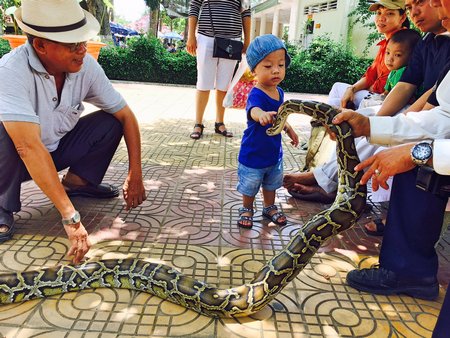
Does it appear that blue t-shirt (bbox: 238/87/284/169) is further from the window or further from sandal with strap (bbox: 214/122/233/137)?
the window

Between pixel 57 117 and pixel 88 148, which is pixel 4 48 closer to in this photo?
pixel 88 148

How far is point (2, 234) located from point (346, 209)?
9.42 ft

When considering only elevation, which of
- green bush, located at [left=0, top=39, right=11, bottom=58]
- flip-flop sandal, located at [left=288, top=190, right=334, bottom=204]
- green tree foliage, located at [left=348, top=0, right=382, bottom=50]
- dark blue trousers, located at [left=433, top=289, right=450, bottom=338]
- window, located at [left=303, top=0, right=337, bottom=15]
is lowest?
flip-flop sandal, located at [left=288, top=190, right=334, bottom=204]

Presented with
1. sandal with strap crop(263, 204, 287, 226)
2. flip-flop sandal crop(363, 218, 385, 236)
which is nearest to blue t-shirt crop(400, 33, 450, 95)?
flip-flop sandal crop(363, 218, 385, 236)

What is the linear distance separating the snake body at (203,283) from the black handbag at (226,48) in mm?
4083

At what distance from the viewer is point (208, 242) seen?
349 centimetres

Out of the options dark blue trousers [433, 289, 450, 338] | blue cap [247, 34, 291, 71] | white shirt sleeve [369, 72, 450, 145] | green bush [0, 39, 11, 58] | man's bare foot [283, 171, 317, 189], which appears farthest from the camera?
green bush [0, 39, 11, 58]

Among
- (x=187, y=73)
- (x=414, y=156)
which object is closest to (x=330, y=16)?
(x=187, y=73)

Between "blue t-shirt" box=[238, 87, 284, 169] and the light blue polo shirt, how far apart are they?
51.6 inches

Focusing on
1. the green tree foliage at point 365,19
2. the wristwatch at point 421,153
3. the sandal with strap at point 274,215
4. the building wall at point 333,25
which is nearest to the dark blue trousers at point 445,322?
the wristwatch at point 421,153

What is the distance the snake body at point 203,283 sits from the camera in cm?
251

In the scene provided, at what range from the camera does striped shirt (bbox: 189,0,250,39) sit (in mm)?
6660

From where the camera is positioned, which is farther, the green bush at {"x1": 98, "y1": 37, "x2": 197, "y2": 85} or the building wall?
the building wall

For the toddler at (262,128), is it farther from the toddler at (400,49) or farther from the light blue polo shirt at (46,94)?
the light blue polo shirt at (46,94)
